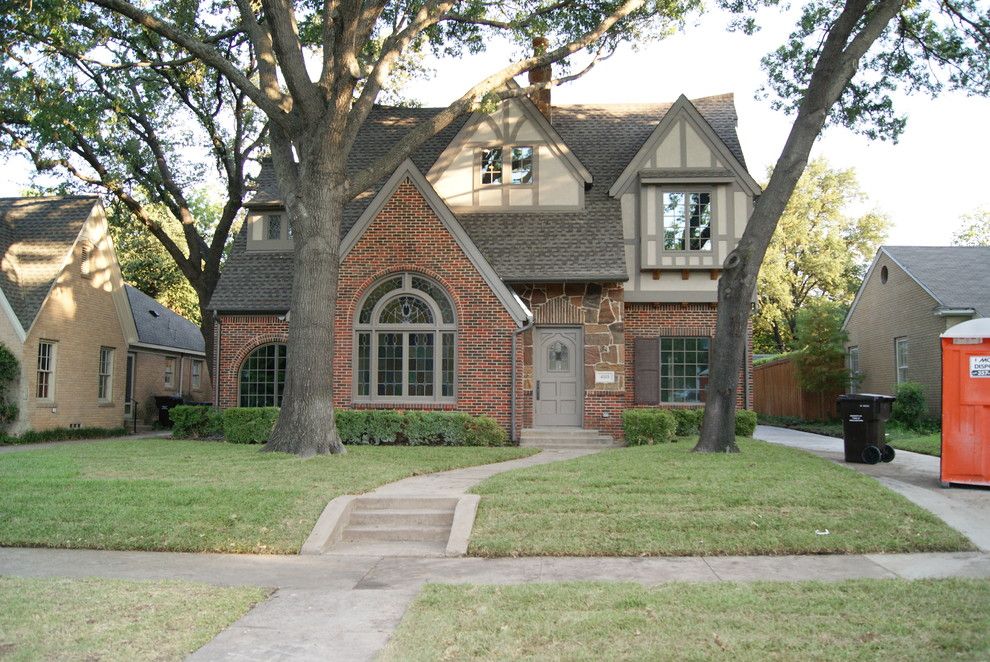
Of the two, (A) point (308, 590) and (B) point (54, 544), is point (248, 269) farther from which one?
(A) point (308, 590)

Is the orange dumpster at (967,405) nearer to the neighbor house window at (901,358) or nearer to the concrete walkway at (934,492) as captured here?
the concrete walkway at (934,492)

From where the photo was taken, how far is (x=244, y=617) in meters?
5.80

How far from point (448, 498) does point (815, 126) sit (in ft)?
28.8

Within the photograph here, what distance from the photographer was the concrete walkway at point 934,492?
8555 mm

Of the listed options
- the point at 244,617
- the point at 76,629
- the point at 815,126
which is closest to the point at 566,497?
the point at 244,617

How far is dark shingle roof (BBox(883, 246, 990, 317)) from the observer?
2188cm

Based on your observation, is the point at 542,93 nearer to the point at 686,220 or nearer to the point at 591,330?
the point at 686,220

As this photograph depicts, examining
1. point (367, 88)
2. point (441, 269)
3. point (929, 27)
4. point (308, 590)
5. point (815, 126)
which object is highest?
point (929, 27)

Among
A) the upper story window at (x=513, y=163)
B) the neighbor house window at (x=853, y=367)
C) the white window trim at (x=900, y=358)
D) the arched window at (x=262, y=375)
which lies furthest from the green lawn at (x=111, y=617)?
the neighbor house window at (x=853, y=367)

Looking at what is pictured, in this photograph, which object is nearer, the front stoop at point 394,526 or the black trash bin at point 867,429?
the front stoop at point 394,526

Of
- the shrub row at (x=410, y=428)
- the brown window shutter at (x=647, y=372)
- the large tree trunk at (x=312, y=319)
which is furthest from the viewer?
the brown window shutter at (x=647, y=372)

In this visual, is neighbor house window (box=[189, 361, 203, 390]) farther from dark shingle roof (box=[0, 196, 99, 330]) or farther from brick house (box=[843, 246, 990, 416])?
brick house (box=[843, 246, 990, 416])

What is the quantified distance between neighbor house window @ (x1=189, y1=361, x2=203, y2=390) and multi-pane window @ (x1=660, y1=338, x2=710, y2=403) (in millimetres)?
19957

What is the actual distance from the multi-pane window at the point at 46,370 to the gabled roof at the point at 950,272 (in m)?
23.7
